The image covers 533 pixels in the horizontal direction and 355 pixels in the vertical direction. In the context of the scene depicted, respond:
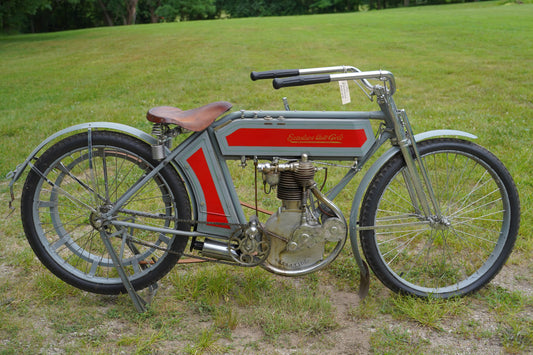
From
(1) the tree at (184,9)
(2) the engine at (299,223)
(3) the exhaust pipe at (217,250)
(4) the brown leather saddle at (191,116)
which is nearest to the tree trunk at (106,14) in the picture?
(1) the tree at (184,9)

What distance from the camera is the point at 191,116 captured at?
2973mm

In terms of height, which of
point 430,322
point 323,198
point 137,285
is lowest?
point 430,322

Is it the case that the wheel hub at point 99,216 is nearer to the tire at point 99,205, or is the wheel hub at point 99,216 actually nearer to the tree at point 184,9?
the tire at point 99,205

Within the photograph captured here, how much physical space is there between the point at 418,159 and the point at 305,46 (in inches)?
525

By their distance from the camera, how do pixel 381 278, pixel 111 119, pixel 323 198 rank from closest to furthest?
1. pixel 323 198
2. pixel 381 278
3. pixel 111 119

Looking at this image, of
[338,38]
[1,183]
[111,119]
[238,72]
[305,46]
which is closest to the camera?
[1,183]

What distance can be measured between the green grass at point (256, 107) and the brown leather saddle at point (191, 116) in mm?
1161

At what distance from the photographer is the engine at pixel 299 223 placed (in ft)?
9.71

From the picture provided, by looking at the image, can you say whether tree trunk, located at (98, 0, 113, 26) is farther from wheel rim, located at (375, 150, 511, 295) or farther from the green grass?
wheel rim, located at (375, 150, 511, 295)

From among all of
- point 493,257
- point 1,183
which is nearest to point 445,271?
point 493,257

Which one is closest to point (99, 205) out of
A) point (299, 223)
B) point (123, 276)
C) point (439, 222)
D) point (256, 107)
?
point (123, 276)

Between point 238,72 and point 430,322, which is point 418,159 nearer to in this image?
point 430,322

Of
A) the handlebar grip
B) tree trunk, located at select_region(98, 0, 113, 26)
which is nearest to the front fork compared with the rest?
the handlebar grip

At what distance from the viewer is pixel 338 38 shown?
17.4 meters
